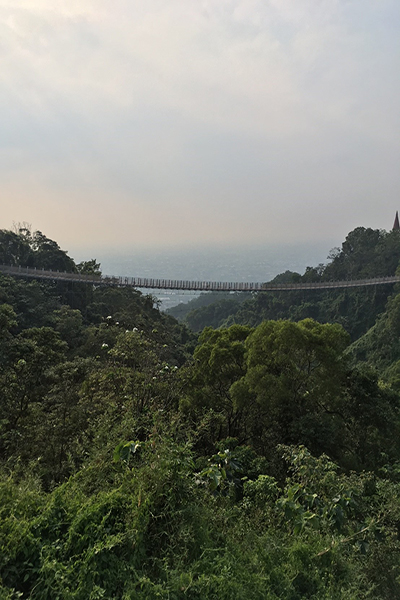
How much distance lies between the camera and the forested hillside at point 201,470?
2568 mm

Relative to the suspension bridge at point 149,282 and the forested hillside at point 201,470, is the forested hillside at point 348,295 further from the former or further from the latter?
the forested hillside at point 201,470

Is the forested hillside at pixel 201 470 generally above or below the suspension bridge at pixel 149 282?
below

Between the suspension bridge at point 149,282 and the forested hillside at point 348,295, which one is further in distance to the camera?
the forested hillside at point 348,295

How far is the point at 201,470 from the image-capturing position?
465cm

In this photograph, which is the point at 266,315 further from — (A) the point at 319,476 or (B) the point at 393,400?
(A) the point at 319,476

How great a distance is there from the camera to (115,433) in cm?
419

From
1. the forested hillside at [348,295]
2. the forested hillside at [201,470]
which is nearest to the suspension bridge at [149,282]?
the forested hillside at [348,295]

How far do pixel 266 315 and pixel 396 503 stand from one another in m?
39.6

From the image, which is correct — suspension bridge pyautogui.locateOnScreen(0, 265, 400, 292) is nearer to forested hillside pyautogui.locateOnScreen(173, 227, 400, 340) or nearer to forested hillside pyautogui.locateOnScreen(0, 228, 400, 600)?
forested hillside pyautogui.locateOnScreen(173, 227, 400, 340)

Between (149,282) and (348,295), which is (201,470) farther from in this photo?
(348,295)

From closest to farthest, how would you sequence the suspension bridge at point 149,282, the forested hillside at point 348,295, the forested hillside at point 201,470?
the forested hillside at point 201,470 → the suspension bridge at point 149,282 → the forested hillside at point 348,295

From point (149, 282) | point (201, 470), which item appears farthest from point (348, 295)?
point (201, 470)

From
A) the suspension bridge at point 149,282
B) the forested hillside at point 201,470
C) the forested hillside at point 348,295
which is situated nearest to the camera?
the forested hillside at point 201,470

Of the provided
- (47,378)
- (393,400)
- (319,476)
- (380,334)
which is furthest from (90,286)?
(319,476)
